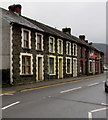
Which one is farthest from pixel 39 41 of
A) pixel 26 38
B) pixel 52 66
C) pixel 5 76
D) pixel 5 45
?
pixel 5 76

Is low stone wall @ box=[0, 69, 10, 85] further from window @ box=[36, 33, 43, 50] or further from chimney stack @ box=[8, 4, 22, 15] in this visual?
chimney stack @ box=[8, 4, 22, 15]

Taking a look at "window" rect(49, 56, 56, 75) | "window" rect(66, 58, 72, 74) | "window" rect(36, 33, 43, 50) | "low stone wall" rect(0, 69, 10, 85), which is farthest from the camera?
"window" rect(66, 58, 72, 74)

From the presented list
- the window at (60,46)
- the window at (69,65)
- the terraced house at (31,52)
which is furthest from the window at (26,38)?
the window at (69,65)

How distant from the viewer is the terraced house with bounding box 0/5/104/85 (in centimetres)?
1612

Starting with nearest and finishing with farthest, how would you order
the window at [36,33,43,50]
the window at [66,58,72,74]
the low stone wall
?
the low stone wall < the window at [36,33,43,50] < the window at [66,58,72,74]

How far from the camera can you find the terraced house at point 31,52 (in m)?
16.1

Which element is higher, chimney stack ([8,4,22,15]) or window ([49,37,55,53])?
chimney stack ([8,4,22,15])

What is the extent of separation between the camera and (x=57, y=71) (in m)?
23.6

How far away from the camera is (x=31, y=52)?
60.4ft

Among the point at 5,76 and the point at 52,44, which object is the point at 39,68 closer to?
the point at 52,44

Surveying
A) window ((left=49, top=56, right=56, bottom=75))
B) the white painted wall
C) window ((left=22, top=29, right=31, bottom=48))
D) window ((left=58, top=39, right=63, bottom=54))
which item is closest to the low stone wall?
the white painted wall

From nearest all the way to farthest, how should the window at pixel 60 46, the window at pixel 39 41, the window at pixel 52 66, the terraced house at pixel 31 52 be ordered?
the terraced house at pixel 31 52 < the window at pixel 39 41 < the window at pixel 52 66 < the window at pixel 60 46

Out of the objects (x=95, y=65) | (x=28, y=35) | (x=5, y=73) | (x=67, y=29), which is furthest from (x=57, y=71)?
(x=95, y=65)

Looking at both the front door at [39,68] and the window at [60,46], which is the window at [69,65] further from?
the front door at [39,68]
